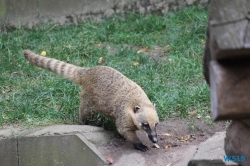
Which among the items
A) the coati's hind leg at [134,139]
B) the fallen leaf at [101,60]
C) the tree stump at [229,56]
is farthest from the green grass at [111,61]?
the tree stump at [229,56]

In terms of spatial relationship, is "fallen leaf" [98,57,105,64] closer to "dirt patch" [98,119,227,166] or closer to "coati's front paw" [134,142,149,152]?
"dirt patch" [98,119,227,166]

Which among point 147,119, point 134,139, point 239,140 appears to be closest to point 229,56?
point 239,140

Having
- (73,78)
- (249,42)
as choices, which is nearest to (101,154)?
(73,78)

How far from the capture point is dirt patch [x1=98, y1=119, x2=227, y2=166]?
4871 millimetres

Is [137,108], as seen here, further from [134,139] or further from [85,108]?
[85,108]

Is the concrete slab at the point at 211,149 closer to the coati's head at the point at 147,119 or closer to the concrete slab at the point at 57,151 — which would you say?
the coati's head at the point at 147,119

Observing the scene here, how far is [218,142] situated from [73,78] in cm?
201

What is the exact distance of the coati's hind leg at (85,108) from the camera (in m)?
5.39

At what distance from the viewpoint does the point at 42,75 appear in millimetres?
6668

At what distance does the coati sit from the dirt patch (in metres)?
0.17

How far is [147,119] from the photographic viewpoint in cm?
482

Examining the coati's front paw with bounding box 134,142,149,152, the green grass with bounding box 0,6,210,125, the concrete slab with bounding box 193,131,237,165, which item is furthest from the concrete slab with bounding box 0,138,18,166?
the concrete slab with bounding box 193,131,237,165

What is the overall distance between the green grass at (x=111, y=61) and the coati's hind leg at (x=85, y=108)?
0.18m

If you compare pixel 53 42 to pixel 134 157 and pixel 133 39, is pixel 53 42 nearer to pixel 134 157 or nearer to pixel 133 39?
pixel 133 39
